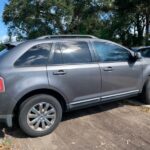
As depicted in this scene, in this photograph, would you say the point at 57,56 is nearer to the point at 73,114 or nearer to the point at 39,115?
the point at 39,115

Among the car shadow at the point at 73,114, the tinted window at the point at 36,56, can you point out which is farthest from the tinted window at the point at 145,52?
the tinted window at the point at 36,56

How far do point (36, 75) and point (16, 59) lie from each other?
425 millimetres

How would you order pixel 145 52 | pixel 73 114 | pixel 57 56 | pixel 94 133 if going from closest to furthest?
pixel 94 133 → pixel 57 56 → pixel 73 114 → pixel 145 52

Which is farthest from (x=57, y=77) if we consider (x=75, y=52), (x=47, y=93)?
(x=75, y=52)

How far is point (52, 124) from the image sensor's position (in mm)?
5391

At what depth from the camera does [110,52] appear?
628 centimetres

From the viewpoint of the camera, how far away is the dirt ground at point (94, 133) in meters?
4.88

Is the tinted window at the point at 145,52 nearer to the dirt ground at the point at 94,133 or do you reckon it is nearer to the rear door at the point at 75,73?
the dirt ground at the point at 94,133

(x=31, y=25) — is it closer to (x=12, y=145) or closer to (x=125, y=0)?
(x=125, y=0)

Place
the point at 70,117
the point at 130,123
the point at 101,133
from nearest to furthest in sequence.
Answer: the point at 101,133 → the point at 130,123 → the point at 70,117

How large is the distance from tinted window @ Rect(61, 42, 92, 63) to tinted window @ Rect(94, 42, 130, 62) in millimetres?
267

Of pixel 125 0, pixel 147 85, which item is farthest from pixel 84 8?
pixel 147 85

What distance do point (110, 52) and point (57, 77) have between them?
1483 millimetres

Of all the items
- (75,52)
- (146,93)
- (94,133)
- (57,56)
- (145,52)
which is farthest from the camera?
(145,52)
